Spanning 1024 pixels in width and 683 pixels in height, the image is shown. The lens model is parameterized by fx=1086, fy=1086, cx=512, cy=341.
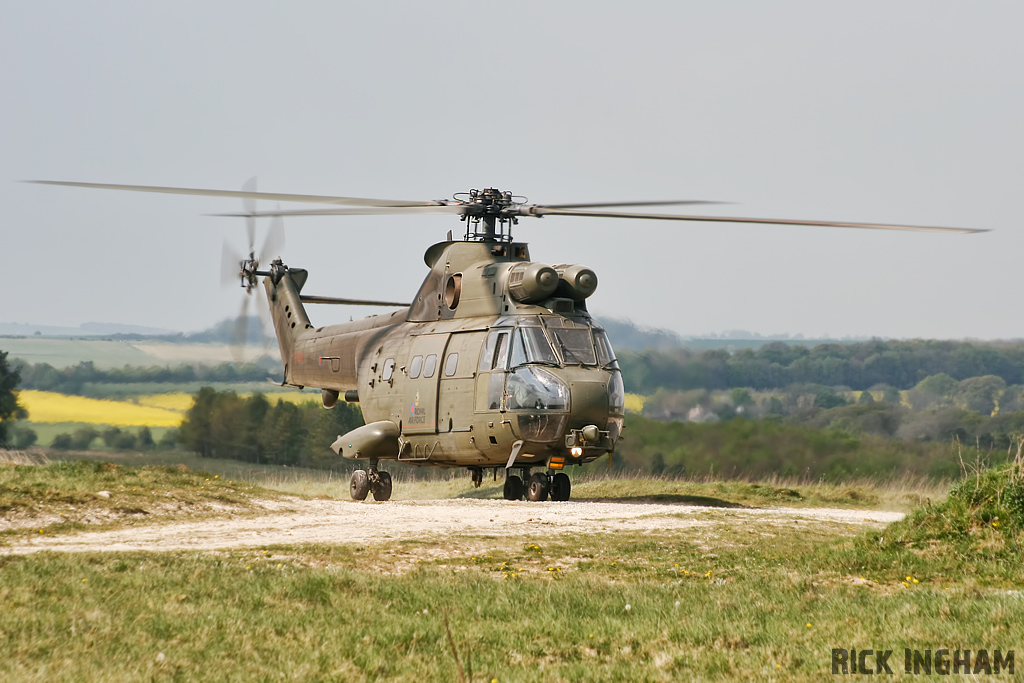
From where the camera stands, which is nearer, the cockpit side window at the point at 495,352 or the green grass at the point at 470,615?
the green grass at the point at 470,615

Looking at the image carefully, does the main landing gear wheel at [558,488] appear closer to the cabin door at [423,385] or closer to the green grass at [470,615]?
the cabin door at [423,385]

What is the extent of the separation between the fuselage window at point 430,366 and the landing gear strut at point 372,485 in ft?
9.19

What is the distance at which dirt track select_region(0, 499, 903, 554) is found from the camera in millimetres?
15219

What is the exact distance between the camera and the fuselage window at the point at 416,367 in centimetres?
2416

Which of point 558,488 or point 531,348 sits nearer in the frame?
point 531,348

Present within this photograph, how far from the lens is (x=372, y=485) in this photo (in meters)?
25.3

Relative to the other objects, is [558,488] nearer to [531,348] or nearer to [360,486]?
[531,348]

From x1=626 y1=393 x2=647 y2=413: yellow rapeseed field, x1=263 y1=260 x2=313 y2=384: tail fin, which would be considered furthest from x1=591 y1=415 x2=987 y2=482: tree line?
x1=263 y1=260 x2=313 y2=384: tail fin

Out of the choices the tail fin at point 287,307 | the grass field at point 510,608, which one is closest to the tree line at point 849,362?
the tail fin at point 287,307

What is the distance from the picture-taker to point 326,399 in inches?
1186

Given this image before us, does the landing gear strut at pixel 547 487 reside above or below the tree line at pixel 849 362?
below

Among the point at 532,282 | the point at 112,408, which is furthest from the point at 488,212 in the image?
the point at 112,408

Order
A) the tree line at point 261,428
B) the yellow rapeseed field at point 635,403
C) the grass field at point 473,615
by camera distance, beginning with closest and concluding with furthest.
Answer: the grass field at point 473,615 → the yellow rapeseed field at point 635,403 → the tree line at point 261,428

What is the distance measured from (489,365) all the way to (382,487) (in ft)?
16.1
